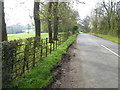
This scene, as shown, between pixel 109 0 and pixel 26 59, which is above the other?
pixel 109 0

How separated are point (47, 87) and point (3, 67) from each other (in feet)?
5.03

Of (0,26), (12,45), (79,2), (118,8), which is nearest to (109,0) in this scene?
(118,8)

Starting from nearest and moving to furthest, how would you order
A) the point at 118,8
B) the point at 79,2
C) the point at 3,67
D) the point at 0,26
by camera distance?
the point at 3,67 → the point at 0,26 → the point at 79,2 → the point at 118,8

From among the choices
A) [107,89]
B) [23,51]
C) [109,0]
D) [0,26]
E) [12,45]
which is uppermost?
[109,0]

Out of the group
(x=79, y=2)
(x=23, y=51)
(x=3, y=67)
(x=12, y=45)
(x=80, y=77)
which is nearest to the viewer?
(x=3, y=67)

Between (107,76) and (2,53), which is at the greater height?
(2,53)

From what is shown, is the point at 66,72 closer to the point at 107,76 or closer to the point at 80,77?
the point at 80,77

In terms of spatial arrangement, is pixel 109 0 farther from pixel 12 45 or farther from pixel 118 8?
pixel 12 45

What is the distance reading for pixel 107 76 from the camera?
5.32 metres

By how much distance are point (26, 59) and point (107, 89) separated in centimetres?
303

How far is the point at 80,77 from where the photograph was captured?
17.2 feet

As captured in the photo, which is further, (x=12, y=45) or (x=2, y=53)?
(x=12, y=45)

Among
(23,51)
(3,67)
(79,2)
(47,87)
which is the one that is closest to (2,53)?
(3,67)

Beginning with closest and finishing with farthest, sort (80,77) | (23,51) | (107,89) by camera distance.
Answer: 1. (107,89)
2. (23,51)
3. (80,77)
